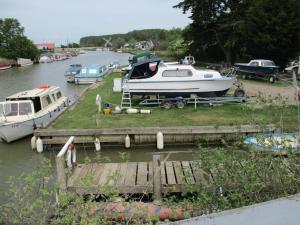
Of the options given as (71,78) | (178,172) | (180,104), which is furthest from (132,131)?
(71,78)

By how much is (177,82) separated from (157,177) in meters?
10.5

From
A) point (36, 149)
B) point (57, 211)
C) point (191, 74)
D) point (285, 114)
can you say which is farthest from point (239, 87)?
point (57, 211)

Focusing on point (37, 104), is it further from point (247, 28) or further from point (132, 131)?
point (247, 28)

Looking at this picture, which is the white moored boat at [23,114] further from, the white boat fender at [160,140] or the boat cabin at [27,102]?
the white boat fender at [160,140]

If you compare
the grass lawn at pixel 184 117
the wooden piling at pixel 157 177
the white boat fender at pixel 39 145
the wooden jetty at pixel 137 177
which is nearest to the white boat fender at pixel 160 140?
the grass lawn at pixel 184 117

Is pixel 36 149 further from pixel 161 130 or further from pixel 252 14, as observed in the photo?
pixel 252 14

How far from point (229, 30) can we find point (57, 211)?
3840cm

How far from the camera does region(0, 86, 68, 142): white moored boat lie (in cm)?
1483

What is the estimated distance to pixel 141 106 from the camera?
59.4 ft

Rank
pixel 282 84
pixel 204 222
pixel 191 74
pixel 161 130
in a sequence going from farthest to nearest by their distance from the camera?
pixel 282 84 < pixel 191 74 < pixel 161 130 < pixel 204 222

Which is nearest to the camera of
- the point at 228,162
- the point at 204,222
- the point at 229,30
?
the point at 204,222

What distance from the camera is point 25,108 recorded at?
1582cm

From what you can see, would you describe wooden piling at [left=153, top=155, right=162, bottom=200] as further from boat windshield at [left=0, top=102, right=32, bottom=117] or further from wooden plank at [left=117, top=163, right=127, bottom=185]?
boat windshield at [left=0, top=102, right=32, bottom=117]

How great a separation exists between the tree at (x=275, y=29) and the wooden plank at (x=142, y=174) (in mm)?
24247
